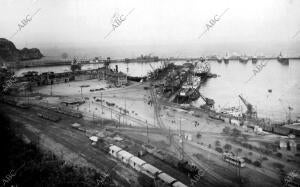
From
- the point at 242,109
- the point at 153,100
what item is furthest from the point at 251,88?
the point at 153,100

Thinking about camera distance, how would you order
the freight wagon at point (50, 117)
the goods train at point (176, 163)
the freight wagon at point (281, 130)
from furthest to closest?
the freight wagon at point (50, 117)
the freight wagon at point (281, 130)
the goods train at point (176, 163)

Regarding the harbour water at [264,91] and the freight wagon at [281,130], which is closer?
the freight wagon at [281,130]

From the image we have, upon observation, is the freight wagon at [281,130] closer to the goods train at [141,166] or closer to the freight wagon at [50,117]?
the goods train at [141,166]

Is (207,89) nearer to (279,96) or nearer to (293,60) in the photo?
(279,96)

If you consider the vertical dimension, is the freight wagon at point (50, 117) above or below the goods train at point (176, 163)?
above

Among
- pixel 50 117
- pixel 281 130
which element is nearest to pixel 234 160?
pixel 281 130

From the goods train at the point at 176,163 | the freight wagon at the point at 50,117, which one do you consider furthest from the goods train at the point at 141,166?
the freight wagon at the point at 50,117

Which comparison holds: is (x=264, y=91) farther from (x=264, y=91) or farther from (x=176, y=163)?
(x=176, y=163)

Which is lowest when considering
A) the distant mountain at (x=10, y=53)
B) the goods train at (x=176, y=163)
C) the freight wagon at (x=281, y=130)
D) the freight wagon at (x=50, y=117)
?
the goods train at (x=176, y=163)

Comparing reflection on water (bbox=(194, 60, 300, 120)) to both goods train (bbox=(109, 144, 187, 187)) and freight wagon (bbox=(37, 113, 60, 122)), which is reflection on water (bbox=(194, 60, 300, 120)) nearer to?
freight wagon (bbox=(37, 113, 60, 122))
